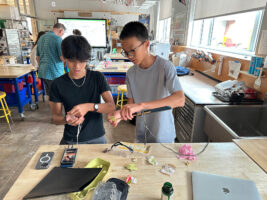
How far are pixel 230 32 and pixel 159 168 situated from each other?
2.90 m

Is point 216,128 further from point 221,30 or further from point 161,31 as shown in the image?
point 161,31

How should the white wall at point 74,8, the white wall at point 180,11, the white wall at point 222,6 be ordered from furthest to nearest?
the white wall at point 74,8 → the white wall at point 180,11 → the white wall at point 222,6

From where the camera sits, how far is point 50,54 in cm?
323

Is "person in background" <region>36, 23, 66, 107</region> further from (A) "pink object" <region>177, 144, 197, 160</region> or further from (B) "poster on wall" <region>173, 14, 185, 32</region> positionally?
(A) "pink object" <region>177, 144, 197, 160</region>

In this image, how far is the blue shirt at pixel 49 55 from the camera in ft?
10.5

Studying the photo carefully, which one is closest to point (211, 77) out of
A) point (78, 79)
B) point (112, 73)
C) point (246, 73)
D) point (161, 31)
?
point (246, 73)

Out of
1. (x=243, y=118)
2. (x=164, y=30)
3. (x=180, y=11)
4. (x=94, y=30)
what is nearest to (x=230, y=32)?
(x=180, y=11)

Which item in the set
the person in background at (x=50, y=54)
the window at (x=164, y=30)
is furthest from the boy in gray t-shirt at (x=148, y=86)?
the window at (x=164, y=30)

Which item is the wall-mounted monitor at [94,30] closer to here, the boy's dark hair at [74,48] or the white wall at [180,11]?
the white wall at [180,11]

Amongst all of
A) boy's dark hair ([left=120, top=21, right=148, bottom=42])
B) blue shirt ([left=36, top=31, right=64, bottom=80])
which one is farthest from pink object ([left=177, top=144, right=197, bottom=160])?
blue shirt ([left=36, top=31, right=64, bottom=80])

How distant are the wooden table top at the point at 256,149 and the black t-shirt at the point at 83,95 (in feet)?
3.20

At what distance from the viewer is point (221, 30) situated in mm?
3248

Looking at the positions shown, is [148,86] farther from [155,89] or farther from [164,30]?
[164,30]

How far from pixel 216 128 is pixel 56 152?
4.22 feet
